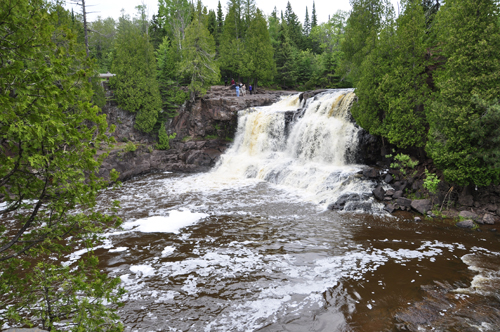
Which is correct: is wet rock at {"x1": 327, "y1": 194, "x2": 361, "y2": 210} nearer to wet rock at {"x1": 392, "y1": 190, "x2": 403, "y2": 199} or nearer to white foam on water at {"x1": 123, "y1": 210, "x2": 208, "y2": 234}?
wet rock at {"x1": 392, "y1": 190, "x2": 403, "y2": 199}

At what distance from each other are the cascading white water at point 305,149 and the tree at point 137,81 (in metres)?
7.55

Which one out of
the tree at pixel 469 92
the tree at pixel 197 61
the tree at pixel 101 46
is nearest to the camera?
the tree at pixel 469 92

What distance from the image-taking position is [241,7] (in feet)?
114

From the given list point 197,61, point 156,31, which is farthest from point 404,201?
point 156,31

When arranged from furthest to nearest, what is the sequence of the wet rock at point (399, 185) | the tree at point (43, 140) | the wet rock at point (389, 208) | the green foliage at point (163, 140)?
1. the green foliage at point (163, 140)
2. the wet rock at point (399, 185)
3. the wet rock at point (389, 208)
4. the tree at point (43, 140)

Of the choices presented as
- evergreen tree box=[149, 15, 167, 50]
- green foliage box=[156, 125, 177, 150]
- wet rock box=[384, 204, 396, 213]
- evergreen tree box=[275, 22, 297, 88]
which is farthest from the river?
evergreen tree box=[149, 15, 167, 50]

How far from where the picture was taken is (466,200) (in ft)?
35.4

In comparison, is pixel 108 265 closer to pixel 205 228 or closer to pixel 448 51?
pixel 205 228

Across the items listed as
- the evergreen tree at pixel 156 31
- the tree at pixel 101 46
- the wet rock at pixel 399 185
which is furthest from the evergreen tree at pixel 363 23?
the evergreen tree at pixel 156 31

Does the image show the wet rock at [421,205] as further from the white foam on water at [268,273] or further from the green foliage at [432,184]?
the white foam on water at [268,273]

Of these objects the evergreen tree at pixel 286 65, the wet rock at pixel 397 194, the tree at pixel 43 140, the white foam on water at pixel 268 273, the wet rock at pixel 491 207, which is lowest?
the white foam on water at pixel 268 273

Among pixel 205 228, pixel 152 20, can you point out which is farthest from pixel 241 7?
pixel 205 228

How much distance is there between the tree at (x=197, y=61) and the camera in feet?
82.7

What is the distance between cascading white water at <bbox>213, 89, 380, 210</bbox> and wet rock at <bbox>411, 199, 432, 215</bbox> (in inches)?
67.2
